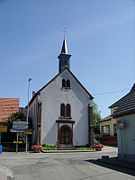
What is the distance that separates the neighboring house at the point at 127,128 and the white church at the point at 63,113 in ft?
63.9

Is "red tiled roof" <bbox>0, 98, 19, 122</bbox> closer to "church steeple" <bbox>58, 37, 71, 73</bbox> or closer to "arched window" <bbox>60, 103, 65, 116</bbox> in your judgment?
"arched window" <bbox>60, 103, 65, 116</bbox>

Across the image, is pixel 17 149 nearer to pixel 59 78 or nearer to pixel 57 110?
pixel 57 110

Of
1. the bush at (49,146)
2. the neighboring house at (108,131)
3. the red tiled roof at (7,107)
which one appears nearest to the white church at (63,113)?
the bush at (49,146)

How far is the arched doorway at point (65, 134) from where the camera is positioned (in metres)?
41.7

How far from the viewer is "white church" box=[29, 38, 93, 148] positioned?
40.8 metres

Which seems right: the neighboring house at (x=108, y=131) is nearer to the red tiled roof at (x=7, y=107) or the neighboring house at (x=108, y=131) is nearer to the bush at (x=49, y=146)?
the bush at (x=49, y=146)

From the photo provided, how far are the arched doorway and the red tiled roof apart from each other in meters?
11.3

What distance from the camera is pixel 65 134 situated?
42094mm

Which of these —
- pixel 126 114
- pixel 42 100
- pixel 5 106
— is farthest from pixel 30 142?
pixel 126 114

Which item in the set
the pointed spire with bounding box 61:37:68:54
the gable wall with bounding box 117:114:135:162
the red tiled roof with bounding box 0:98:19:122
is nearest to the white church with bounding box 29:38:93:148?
the pointed spire with bounding box 61:37:68:54

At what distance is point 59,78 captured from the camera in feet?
142

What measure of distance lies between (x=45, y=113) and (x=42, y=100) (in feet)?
6.44

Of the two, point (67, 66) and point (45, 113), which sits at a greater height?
point (67, 66)

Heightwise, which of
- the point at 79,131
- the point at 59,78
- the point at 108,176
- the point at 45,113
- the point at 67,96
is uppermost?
the point at 59,78
